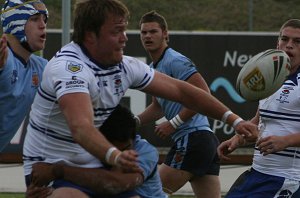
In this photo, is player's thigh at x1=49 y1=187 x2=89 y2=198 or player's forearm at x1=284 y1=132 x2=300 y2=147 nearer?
player's thigh at x1=49 y1=187 x2=89 y2=198

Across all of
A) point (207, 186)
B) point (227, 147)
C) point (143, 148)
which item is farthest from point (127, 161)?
point (207, 186)

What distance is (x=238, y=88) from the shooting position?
6145mm

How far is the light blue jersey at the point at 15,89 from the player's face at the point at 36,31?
0.16 m

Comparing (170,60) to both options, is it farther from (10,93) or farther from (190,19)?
(190,19)

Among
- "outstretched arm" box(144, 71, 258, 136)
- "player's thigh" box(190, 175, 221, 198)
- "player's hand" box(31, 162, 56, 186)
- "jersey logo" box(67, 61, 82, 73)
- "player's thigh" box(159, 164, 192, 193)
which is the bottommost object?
"player's thigh" box(190, 175, 221, 198)

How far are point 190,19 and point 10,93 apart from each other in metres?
16.9

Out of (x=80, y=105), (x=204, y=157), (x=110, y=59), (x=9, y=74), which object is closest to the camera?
(x=80, y=105)

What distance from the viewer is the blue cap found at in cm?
612

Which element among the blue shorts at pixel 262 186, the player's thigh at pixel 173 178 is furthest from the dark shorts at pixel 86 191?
the player's thigh at pixel 173 178

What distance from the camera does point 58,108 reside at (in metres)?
5.15

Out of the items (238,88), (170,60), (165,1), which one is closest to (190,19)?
(165,1)

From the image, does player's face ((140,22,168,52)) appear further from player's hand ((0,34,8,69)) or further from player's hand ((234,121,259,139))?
player's hand ((234,121,259,139))

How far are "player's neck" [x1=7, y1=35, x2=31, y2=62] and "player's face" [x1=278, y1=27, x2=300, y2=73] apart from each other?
6.42 ft

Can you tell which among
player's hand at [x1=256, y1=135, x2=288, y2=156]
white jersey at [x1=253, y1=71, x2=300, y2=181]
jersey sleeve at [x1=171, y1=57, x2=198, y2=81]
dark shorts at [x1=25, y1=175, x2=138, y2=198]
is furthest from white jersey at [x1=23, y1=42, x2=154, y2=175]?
jersey sleeve at [x1=171, y1=57, x2=198, y2=81]
